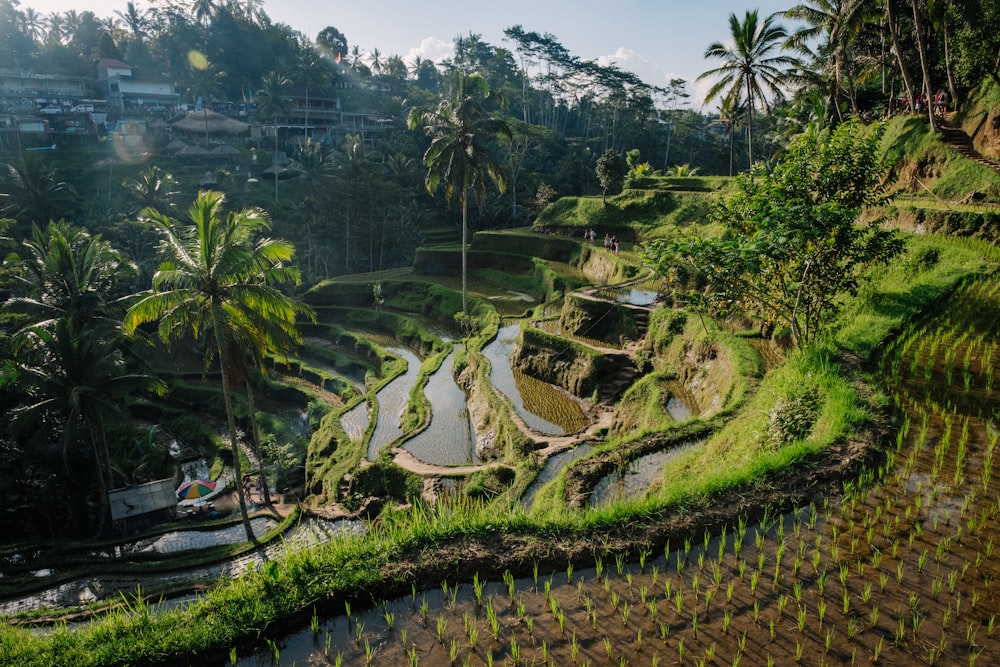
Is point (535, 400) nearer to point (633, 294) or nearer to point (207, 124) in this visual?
point (633, 294)

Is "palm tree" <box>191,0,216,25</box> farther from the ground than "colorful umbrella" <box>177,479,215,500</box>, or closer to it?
farther from the ground

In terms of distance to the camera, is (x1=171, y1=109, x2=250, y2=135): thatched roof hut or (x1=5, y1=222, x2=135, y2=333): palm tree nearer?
(x1=5, y1=222, x2=135, y2=333): palm tree

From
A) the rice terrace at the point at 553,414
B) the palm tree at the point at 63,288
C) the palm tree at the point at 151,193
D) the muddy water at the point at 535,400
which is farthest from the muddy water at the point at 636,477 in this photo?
the palm tree at the point at 151,193

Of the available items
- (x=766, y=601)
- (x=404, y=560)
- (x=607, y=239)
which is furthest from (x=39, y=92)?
(x=766, y=601)

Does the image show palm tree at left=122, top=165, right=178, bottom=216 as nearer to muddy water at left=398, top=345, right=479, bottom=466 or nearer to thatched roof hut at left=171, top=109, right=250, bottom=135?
thatched roof hut at left=171, top=109, right=250, bottom=135

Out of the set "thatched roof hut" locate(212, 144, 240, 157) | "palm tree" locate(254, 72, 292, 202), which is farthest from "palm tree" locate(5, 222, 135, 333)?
"palm tree" locate(254, 72, 292, 202)

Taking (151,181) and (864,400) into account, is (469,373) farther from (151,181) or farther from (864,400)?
(151,181)
